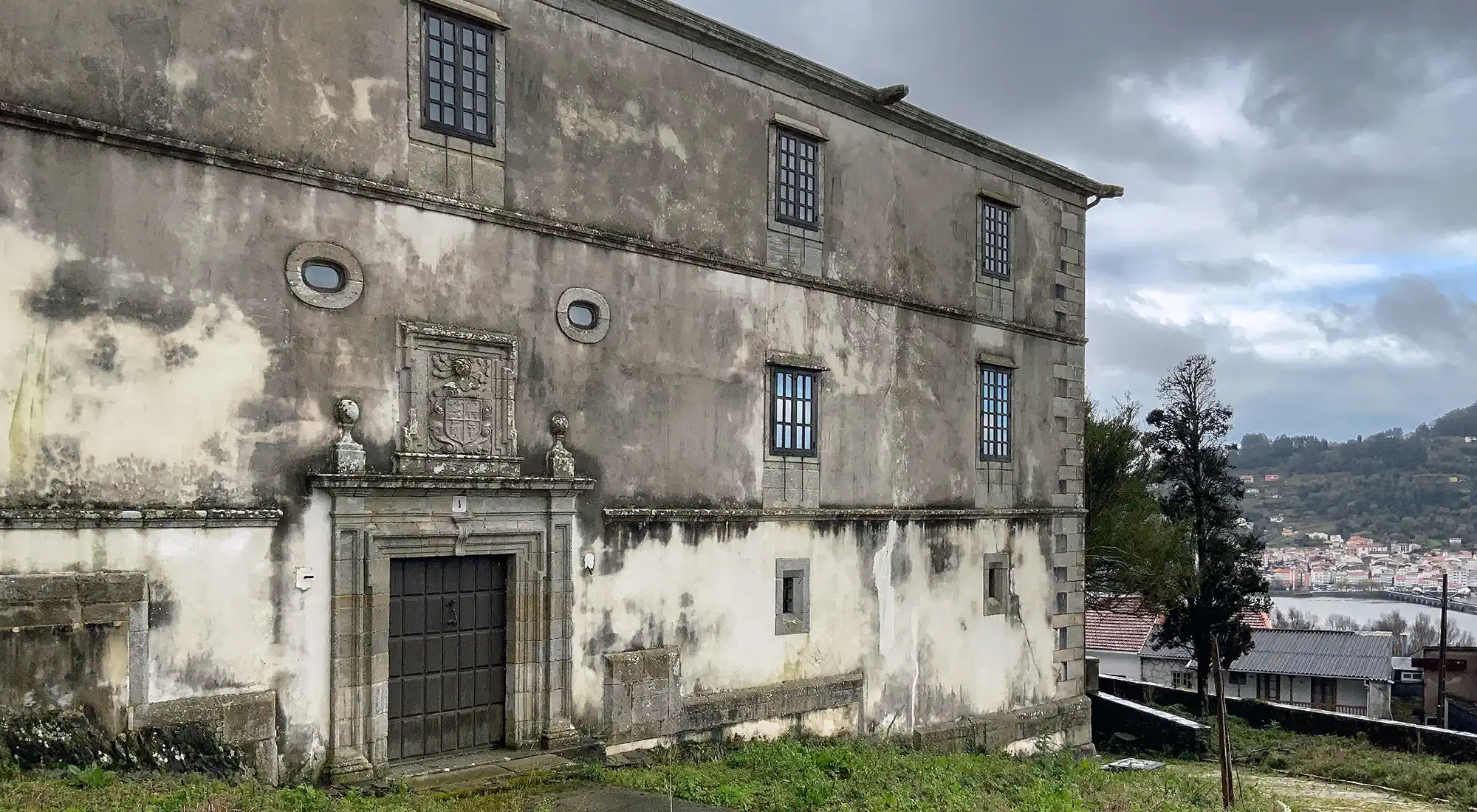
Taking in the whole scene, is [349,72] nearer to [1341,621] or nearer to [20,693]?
[20,693]

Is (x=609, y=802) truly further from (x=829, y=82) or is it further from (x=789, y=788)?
(x=829, y=82)

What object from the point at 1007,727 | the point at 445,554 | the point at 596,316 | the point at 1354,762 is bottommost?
the point at 1354,762

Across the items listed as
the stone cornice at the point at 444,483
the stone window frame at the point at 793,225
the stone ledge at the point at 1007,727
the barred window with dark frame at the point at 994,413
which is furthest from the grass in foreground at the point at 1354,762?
the stone cornice at the point at 444,483

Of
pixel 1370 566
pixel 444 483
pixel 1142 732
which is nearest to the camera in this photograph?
pixel 444 483

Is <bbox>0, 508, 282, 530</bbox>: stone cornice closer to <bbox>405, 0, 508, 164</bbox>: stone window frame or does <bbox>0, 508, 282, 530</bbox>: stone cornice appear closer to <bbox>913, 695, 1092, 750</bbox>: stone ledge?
<bbox>405, 0, 508, 164</bbox>: stone window frame

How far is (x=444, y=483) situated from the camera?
1118 cm

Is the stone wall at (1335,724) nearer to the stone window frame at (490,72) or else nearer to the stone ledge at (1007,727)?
the stone ledge at (1007,727)

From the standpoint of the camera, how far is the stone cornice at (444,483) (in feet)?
34.6

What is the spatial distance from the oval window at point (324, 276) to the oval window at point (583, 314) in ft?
8.79

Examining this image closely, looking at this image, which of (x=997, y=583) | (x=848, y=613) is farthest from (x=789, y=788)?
(x=997, y=583)

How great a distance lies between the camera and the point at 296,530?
10.4 meters

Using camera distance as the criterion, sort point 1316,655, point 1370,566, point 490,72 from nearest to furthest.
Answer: point 490,72 < point 1316,655 < point 1370,566

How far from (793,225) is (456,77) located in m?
5.25

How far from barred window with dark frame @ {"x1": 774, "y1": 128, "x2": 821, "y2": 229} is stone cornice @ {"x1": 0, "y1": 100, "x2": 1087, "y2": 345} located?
2.83 feet
